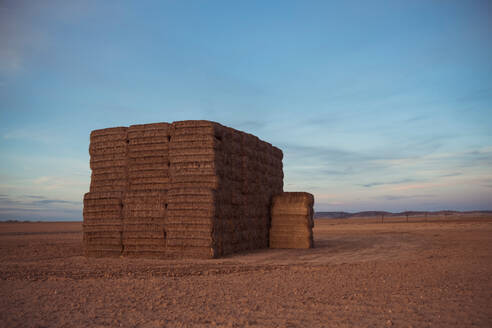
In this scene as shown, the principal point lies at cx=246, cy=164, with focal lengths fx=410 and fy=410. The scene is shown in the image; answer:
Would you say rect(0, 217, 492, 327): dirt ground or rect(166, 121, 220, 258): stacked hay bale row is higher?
rect(166, 121, 220, 258): stacked hay bale row

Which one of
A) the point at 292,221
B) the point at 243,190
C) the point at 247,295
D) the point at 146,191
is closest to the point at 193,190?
the point at 146,191

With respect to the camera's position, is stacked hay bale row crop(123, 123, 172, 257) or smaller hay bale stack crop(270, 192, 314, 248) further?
smaller hay bale stack crop(270, 192, 314, 248)

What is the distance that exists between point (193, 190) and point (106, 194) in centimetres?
337

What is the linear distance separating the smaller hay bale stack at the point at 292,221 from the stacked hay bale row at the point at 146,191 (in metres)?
5.09

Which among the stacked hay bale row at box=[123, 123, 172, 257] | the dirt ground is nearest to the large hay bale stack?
the stacked hay bale row at box=[123, 123, 172, 257]

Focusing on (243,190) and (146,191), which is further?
(243,190)

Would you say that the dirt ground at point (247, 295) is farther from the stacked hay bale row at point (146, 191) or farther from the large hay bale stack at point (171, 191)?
the stacked hay bale row at point (146, 191)

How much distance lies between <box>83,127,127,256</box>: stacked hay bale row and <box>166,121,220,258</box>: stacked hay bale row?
1.99 meters

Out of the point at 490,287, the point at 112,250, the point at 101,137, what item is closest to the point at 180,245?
the point at 112,250

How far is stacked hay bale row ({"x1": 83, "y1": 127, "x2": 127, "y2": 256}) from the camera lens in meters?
13.5

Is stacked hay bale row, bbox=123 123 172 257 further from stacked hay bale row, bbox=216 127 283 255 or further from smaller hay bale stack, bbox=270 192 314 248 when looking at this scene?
smaller hay bale stack, bbox=270 192 314 248

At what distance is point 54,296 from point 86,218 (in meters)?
8.03

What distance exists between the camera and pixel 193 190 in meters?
12.5

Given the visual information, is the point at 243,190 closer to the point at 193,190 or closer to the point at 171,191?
the point at 193,190
